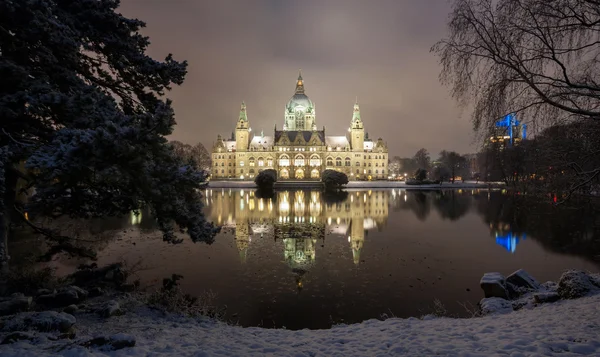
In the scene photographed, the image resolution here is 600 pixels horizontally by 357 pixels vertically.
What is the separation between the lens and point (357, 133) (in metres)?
121

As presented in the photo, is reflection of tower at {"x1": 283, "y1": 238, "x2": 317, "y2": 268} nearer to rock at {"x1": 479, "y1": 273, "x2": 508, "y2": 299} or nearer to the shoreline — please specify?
the shoreline

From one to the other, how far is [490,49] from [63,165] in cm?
766

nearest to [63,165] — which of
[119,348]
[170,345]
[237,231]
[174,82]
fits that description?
[119,348]

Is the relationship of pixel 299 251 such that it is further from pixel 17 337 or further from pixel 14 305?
pixel 17 337

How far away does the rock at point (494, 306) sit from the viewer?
312 inches

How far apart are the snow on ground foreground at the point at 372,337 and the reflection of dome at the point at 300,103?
11973 centimetres

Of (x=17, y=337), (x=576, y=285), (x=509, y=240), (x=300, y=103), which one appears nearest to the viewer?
(x=17, y=337)

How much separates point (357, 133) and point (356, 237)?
10768 cm

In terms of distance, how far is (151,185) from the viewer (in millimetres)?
5230

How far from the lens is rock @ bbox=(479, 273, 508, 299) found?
8992mm

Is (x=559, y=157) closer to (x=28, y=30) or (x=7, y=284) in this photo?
(x=28, y=30)

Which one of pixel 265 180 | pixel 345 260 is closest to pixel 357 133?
pixel 265 180

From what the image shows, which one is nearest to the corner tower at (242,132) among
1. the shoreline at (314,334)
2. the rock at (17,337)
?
the shoreline at (314,334)

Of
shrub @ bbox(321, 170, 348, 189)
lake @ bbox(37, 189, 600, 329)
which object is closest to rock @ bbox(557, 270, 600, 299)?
lake @ bbox(37, 189, 600, 329)
